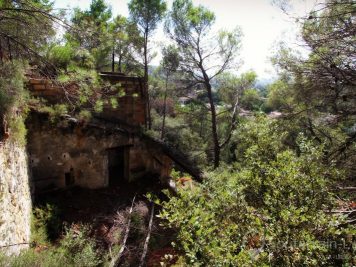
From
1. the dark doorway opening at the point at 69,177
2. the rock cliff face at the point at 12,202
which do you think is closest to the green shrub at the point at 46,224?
the rock cliff face at the point at 12,202

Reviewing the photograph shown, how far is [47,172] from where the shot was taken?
7609 millimetres

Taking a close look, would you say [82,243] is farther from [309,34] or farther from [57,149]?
[309,34]

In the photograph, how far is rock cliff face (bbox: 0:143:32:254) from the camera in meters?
3.65

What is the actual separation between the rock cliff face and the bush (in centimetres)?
213

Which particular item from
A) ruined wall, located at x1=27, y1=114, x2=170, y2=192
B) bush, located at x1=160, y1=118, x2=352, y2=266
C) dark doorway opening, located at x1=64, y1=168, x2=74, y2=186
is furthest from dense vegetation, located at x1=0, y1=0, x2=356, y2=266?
dark doorway opening, located at x1=64, y1=168, x2=74, y2=186

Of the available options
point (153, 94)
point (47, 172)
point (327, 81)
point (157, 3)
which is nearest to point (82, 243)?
point (47, 172)

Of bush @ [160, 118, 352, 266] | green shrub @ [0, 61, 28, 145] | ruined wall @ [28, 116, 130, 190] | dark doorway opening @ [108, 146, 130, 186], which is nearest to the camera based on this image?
bush @ [160, 118, 352, 266]

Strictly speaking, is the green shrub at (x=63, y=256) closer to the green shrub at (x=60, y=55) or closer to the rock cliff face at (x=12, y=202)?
the rock cliff face at (x=12, y=202)

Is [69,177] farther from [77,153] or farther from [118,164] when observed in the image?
[118,164]

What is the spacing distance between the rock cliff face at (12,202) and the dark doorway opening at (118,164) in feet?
12.9

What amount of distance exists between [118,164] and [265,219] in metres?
6.77

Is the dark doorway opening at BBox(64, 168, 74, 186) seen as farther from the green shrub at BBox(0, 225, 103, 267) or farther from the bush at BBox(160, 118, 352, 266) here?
the bush at BBox(160, 118, 352, 266)

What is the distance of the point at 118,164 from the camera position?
9.45 meters

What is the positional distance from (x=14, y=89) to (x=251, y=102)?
13.3 metres
